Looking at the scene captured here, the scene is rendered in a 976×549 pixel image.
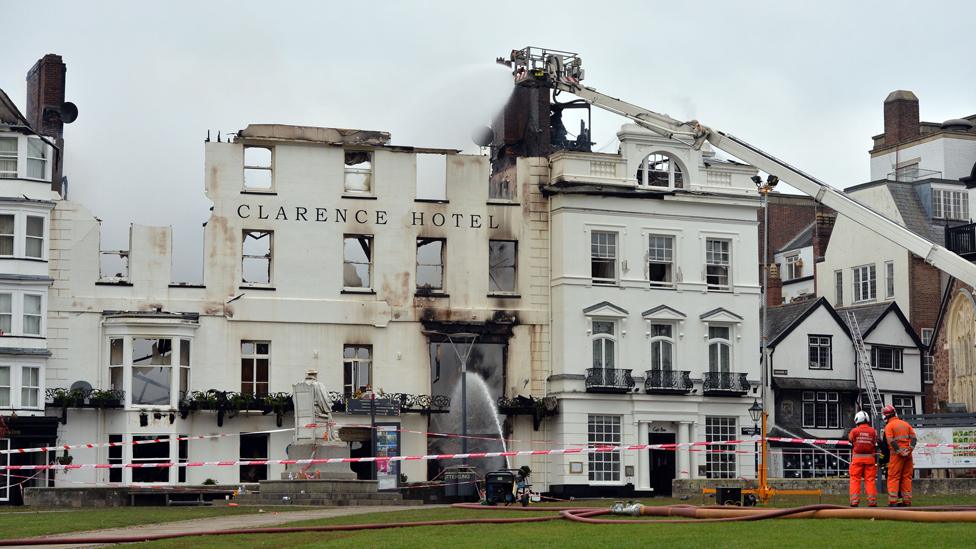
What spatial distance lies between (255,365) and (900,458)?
30.8 metres

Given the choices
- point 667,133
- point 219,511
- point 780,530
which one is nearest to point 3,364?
point 219,511

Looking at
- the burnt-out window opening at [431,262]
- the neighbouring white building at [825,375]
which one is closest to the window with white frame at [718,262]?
the neighbouring white building at [825,375]

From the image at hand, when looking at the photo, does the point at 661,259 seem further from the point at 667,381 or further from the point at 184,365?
the point at 184,365

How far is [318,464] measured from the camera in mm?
46156

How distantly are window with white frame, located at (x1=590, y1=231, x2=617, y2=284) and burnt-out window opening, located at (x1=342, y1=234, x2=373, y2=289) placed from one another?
8304 mm

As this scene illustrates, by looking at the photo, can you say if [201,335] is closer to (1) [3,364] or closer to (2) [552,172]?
(1) [3,364]

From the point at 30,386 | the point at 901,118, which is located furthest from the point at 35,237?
the point at 901,118

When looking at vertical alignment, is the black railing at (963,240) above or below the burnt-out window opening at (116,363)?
above

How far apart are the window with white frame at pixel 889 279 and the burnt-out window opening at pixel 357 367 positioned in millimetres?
29514

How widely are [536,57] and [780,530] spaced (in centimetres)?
3920

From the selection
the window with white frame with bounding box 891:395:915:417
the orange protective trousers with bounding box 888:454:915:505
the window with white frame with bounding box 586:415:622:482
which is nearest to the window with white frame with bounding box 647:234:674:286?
the window with white frame with bounding box 586:415:622:482

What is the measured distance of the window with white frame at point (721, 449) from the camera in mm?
62656

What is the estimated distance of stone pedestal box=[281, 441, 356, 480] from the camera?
45.3 metres

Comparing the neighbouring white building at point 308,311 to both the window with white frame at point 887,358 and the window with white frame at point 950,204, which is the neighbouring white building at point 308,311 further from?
the window with white frame at point 950,204
